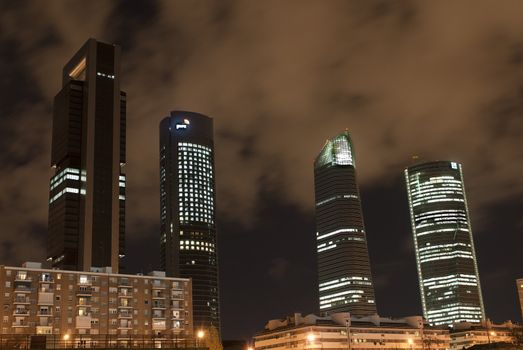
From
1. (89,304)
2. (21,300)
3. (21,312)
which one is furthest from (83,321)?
(21,300)

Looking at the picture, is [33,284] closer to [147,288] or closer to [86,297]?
[86,297]

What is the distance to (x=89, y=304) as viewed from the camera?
164 meters

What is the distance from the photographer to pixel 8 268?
157750 mm

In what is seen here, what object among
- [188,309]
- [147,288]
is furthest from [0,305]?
[188,309]

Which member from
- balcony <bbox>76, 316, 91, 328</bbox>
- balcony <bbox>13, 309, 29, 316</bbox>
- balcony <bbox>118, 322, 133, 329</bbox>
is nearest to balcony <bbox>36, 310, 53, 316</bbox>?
balcony <bbox>13, 309, 29, 316</bbox>

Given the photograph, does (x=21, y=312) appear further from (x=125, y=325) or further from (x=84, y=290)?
(x=125, y=325)

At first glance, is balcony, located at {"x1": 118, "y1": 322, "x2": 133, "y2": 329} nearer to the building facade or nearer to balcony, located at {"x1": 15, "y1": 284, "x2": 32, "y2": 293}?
the building facade

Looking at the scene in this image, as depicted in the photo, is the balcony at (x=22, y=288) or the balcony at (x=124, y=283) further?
the balcony at (x=124, y=283)

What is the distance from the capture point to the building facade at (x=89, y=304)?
156875mm

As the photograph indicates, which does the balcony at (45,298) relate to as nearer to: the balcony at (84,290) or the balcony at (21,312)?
the balcony at (21,312)

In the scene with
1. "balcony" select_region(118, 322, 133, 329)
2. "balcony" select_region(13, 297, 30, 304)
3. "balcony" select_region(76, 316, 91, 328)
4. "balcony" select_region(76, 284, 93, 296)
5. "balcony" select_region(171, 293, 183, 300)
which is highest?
"balcony" select_region(76, 284, 93, 296)

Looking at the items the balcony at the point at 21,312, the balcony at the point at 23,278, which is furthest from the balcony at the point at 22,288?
the balcony at the point at 21,312

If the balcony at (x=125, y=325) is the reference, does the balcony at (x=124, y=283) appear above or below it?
above

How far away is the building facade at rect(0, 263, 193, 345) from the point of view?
6176 inches
